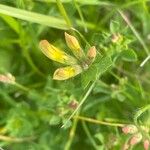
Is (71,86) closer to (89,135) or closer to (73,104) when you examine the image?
(73,104)

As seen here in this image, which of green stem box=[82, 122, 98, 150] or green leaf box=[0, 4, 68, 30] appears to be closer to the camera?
green leaf box=[0, 4, 68, 30]

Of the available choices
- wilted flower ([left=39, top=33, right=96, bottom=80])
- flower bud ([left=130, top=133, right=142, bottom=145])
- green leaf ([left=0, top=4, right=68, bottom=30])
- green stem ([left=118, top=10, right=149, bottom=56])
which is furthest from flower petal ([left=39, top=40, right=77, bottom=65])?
green stem ([left=118, top=10, right=149, bottom=56])

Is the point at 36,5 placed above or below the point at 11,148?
above

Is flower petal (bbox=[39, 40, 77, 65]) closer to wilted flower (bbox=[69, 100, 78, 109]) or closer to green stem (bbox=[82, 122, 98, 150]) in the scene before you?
wilted flower (bbox=[69, 100, 78, 109])

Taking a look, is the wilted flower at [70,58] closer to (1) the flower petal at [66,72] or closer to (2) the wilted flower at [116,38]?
(1) the flower petal at [66,72]

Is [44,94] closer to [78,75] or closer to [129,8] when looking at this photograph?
[78,75]

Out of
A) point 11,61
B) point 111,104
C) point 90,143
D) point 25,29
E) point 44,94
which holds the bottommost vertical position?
point 90,143

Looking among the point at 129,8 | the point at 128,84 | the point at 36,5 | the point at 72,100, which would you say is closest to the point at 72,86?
the point at 72,100
